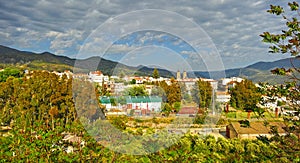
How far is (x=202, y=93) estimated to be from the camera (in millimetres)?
6258

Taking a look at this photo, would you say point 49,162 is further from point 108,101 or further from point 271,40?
point 108,101

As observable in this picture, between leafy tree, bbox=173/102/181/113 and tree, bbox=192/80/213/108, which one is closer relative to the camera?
tree, bbox=192/80/213/108

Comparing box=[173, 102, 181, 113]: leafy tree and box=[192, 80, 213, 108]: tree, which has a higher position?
box=[192, 80, 213, 108]: tree

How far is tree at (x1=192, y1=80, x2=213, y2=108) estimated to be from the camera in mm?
5686

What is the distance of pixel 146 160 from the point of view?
2.27 meters

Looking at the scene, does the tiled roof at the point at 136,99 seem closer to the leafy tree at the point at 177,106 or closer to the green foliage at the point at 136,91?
the green foliage at the point at 136,91

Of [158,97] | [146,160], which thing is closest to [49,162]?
[146,160]

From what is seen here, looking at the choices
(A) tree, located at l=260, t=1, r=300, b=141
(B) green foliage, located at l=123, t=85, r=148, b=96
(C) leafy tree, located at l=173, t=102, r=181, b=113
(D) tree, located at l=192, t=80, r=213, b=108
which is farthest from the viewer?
(B) green foliage, located at l=123, t=85, r=148, b=96

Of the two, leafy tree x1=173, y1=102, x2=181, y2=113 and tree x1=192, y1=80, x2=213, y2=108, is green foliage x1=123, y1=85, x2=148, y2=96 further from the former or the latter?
tree x1=192, y1=80, x2=213, y2=108

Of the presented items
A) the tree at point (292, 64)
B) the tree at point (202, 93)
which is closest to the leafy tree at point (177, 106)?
the tree at point (202, 93)

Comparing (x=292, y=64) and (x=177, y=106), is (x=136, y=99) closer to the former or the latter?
(x=177, y=106)

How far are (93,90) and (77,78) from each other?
0.87 meters

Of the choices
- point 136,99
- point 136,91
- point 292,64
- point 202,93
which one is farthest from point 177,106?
point 292,64

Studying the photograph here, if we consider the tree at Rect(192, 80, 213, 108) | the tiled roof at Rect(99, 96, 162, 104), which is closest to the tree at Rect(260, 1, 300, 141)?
the tree at Rect(192, 80, 213, 108)
